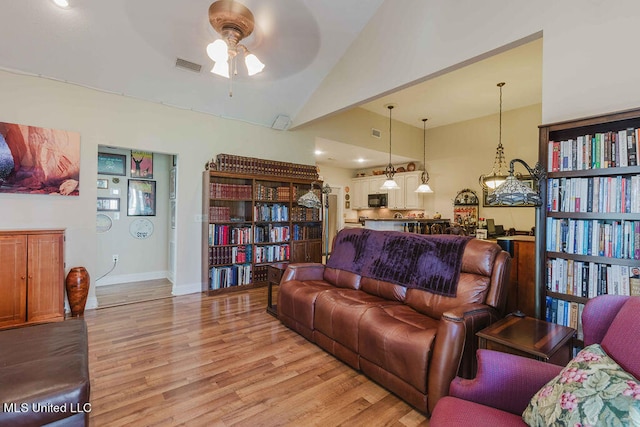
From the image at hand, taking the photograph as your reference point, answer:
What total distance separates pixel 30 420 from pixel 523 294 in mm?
3516

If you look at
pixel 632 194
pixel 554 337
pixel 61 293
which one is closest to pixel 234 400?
pixel 554 337

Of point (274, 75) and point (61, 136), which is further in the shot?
point (274, 75)

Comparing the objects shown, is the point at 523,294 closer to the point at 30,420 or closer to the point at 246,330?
the point at 246,330

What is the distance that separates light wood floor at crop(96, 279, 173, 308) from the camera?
13.2ft

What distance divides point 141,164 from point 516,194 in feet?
17.5

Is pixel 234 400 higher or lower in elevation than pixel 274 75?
lower

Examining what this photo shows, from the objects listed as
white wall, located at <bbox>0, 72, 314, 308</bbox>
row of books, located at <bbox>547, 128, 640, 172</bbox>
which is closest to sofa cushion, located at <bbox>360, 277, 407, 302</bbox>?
row of books, located at <bbox>547, 128, 640, 172</bbox>

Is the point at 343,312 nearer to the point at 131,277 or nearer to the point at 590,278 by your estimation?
the point at 590,278

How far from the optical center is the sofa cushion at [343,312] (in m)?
2.31

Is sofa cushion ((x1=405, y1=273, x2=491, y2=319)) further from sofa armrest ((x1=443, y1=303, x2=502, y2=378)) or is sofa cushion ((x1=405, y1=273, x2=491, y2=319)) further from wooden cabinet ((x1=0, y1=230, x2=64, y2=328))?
wooden cabinet ((x1=0, y1=230, x2=64, y2=328))

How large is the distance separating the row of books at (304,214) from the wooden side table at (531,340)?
3.81 m

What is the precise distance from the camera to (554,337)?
1.64 m

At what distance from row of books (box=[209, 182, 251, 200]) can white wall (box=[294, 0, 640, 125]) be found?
220 centimetres

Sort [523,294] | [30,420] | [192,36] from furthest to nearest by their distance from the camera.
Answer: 1. [192,36]
2. [523,294]
3. [30,420]
